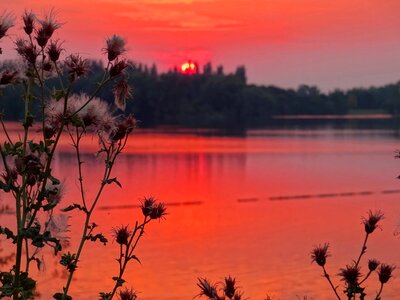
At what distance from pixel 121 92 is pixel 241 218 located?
15917mm

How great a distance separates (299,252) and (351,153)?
28.8 metres

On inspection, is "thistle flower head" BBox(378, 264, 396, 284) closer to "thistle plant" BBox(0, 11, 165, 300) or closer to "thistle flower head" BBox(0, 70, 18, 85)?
"thistle plant" BBox(0, 11, 165, 300)

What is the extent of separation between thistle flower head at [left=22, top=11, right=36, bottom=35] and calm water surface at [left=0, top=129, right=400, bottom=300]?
0.75m

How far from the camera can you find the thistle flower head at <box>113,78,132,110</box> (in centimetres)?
308

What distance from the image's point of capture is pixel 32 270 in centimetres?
1171

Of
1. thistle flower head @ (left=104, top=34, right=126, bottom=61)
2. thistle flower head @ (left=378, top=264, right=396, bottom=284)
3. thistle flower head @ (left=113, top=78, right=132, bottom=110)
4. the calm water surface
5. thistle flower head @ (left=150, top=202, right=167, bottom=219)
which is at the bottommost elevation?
the calm water surface

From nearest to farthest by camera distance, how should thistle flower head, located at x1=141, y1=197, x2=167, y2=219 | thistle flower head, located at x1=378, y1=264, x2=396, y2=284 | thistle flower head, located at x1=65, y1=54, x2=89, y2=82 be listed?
thistle flower head, located at x1=65, y1=54, x2=89, y2=82
thistle flower head, located at x1=141, y1=197, x2=167, y2=219
thistle flower head, located at x1=378, y1=264, x2=396, y2=284

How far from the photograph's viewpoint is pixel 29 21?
123 inches

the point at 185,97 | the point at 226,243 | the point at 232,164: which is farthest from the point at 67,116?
the point at 185,97

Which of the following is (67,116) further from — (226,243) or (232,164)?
(232,164)

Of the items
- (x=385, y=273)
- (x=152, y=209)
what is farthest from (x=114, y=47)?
(x=385, y=273)

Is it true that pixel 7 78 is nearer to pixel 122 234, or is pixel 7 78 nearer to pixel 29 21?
pixel 29 21

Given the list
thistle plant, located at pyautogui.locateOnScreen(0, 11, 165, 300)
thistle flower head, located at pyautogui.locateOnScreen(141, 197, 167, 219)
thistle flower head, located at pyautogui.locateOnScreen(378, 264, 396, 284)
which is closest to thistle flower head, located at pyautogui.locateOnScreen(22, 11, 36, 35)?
thistle plant, located at pyautogui.locateOnScreen(0, 11, 165, 300)

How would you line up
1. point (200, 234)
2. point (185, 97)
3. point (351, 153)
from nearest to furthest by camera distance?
1. point (200, 234)
2. point (351, 153)
3. point (185, 97)
